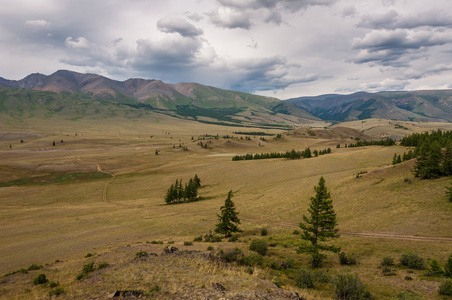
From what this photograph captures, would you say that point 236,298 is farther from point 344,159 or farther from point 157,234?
point 344,159

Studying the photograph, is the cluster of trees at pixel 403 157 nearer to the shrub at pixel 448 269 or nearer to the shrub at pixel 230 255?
the shrub at pixel 448 269

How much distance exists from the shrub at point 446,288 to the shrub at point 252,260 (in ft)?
48.4

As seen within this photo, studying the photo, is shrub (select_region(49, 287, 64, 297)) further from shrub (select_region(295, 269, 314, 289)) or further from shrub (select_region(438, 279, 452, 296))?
shrub (select_region(438, 279, 452, 296))

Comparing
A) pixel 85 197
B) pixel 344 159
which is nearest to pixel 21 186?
pixel 85 197

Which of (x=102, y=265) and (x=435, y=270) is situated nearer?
(x=435, y=270)

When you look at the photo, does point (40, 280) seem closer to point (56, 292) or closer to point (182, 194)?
point (56, 292)

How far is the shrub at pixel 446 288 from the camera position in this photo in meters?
17.0

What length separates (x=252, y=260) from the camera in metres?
24.9

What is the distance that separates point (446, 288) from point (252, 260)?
51.8 ft

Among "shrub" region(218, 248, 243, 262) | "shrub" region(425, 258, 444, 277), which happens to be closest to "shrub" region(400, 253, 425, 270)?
"shrub" region(425, 258, 444, 277)

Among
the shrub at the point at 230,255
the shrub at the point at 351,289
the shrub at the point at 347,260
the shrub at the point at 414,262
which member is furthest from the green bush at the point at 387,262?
the shrub at the point at 230,255

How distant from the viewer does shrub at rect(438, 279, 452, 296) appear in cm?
1696

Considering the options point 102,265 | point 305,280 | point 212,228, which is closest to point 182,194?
point 212,228

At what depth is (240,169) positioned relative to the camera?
109438 millimetres
